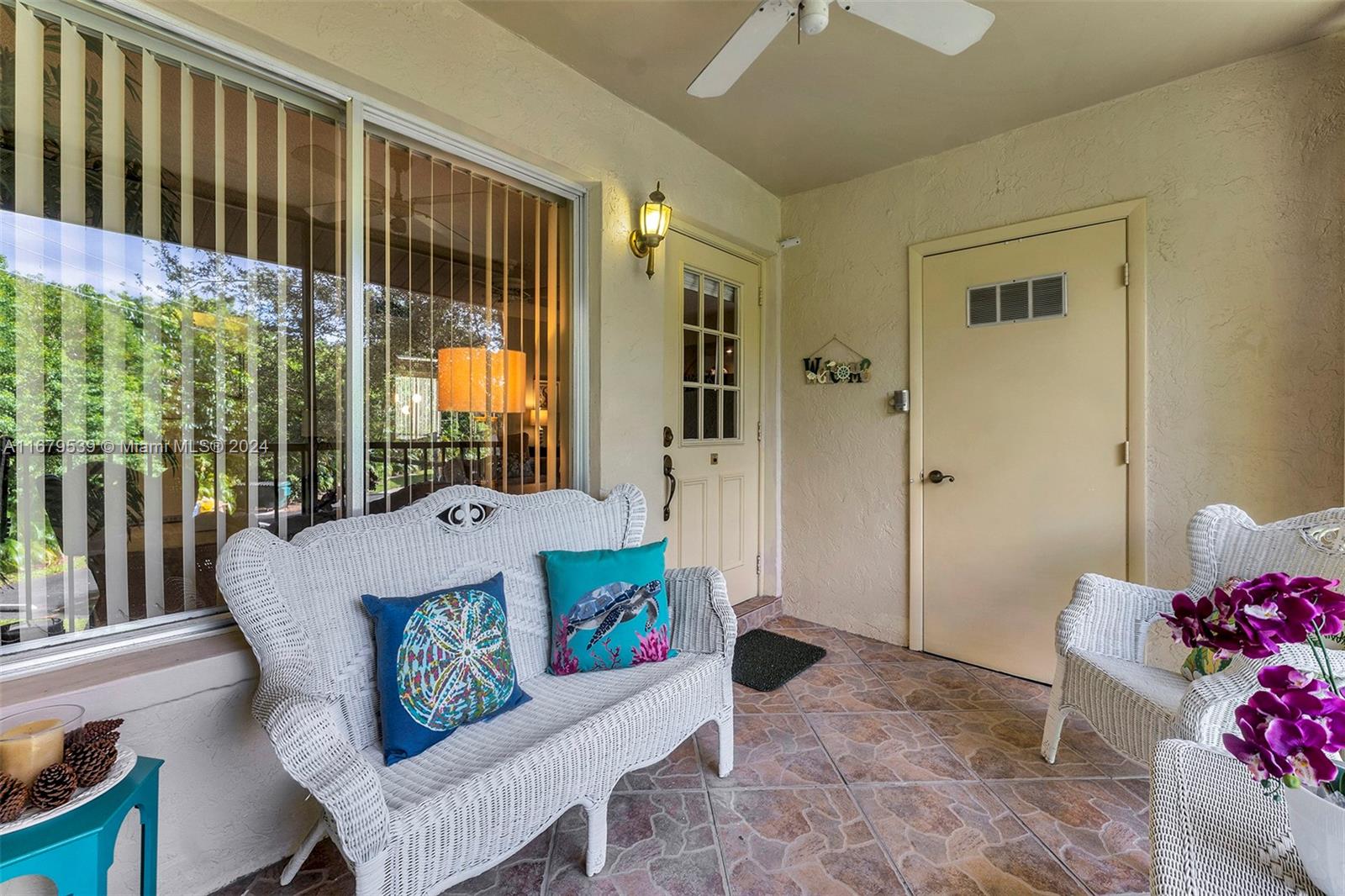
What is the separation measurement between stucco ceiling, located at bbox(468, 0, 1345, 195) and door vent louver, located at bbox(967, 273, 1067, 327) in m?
0.72

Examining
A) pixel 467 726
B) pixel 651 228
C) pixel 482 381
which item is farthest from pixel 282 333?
pixel 651 228

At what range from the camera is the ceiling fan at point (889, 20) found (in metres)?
1.44

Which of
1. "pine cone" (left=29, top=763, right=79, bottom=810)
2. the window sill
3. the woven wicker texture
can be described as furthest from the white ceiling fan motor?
"pine cone" (left=29, top=763, right=79, bottom=810)

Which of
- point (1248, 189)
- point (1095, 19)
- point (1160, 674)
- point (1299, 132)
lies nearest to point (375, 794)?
point (1160, 674)

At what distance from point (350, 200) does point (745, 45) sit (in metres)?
1.30

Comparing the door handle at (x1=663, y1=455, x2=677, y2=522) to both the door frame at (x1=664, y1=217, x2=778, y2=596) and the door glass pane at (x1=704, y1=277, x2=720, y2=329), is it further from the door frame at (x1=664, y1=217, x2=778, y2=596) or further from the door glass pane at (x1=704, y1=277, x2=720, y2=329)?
the door glass pane at (x1=704, y1=277, x2=720, y2=329)

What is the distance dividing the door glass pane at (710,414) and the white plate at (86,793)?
2.45 meters

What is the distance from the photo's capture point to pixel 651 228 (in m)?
2.47

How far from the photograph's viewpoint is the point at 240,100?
163 centimetres

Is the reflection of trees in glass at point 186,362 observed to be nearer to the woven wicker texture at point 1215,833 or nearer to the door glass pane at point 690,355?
the door glass pane at point 690,355

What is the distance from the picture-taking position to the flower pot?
2.14 feet

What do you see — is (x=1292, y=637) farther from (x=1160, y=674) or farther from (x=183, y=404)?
(x=183, y=404)

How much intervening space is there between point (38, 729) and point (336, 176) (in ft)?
5.17

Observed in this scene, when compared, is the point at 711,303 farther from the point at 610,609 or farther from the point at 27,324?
the point at 27,324
